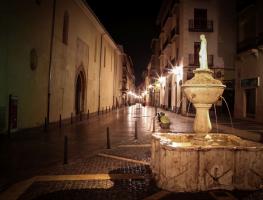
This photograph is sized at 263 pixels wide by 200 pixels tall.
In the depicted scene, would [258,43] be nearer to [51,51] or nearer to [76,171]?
[51,51]

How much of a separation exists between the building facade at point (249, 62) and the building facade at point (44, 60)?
1487 centimetres

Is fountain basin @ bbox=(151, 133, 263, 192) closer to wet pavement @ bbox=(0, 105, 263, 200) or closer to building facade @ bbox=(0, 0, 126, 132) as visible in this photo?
wet pavement @ bbox=(0, 105, 263, 200)

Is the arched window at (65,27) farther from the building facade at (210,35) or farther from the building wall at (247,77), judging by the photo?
the building wall at (247,77)

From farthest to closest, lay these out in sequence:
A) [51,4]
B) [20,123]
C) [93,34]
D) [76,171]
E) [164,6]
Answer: [164,6] → [93,34] → [51,4] → [20,123] → [76,171]

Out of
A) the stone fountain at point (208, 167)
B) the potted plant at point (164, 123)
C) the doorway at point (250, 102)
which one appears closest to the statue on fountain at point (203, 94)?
the stone fountain at point (208, 167)

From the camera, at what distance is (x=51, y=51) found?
2014 cm

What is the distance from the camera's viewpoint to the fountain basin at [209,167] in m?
6.18

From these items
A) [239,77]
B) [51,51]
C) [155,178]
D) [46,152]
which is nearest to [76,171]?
[155,178]

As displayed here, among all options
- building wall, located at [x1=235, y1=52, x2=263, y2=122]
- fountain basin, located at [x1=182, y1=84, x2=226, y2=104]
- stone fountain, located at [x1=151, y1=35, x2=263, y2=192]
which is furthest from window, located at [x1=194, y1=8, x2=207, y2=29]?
stone fountain, located at [x1=151, y1=35, x2=263, y2=192]

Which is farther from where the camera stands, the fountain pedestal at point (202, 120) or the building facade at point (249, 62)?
the building facade at point (249, 62)

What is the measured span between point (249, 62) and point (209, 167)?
2171cm

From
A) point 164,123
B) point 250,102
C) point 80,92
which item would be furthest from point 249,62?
point 80,92

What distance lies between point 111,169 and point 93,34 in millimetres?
28707

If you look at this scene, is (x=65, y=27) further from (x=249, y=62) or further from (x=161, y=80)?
(x=161, y=80)
